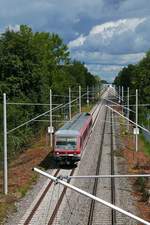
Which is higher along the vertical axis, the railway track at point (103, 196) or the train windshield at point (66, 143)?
the train windshield at point (66, 143)

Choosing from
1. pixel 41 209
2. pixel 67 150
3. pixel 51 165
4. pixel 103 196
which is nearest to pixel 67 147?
pixel 67 150

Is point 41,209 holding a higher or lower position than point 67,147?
lower

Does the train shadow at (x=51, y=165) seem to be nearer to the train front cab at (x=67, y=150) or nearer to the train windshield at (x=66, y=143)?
the train front cab at (x=67, y=150)

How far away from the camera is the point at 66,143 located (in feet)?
120

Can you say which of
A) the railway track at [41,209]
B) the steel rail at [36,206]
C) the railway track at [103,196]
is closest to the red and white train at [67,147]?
the railway track at [103,196]

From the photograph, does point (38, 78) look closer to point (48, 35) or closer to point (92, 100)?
point (48, 35)

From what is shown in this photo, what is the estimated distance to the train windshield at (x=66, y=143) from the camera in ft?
120

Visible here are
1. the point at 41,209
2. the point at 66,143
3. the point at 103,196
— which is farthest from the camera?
the point at 66,143

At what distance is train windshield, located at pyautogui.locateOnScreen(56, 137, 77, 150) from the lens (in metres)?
36.5

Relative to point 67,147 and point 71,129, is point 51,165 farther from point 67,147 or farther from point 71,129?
point 71,129

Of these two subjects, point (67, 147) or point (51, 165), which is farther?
point (51, 165)

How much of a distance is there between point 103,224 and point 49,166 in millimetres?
16092

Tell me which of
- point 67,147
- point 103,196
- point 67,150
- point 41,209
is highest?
point 67,147

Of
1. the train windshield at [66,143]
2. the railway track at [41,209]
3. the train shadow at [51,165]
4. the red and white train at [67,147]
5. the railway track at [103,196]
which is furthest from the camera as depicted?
the train shadow at [51,165]
